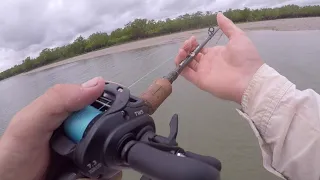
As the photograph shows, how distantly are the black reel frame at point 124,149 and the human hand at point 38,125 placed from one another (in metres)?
0.03

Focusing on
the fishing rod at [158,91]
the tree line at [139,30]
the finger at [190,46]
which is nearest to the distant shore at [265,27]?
the tree line at [139,30]

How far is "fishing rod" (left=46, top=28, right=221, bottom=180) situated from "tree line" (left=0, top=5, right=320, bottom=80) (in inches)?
918

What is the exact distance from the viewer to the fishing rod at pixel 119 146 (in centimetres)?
61

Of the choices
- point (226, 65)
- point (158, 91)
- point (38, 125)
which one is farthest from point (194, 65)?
point (38, 125)

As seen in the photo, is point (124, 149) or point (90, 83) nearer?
point (124, 149)

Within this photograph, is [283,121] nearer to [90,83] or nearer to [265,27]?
[90,83]

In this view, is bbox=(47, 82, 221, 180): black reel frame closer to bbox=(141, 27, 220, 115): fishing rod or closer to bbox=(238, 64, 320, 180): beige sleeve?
bbox=(141, 27, 220, 115): fishing rod

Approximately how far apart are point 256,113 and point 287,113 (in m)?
0.12

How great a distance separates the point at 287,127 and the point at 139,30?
31649 millimetres

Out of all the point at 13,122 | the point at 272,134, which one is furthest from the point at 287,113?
the point at 13,122

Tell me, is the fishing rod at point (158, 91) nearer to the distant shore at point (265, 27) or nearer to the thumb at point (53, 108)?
the thumb at point (53, 108)

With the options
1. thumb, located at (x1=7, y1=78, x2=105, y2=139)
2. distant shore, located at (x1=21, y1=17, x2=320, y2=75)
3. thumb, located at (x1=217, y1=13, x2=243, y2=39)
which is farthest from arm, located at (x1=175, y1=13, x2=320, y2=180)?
distant shore, located at (x1=21, y1=17, x2=320, y2=75)

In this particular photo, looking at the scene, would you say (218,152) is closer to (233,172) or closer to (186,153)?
(233,172)

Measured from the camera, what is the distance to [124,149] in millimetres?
756
